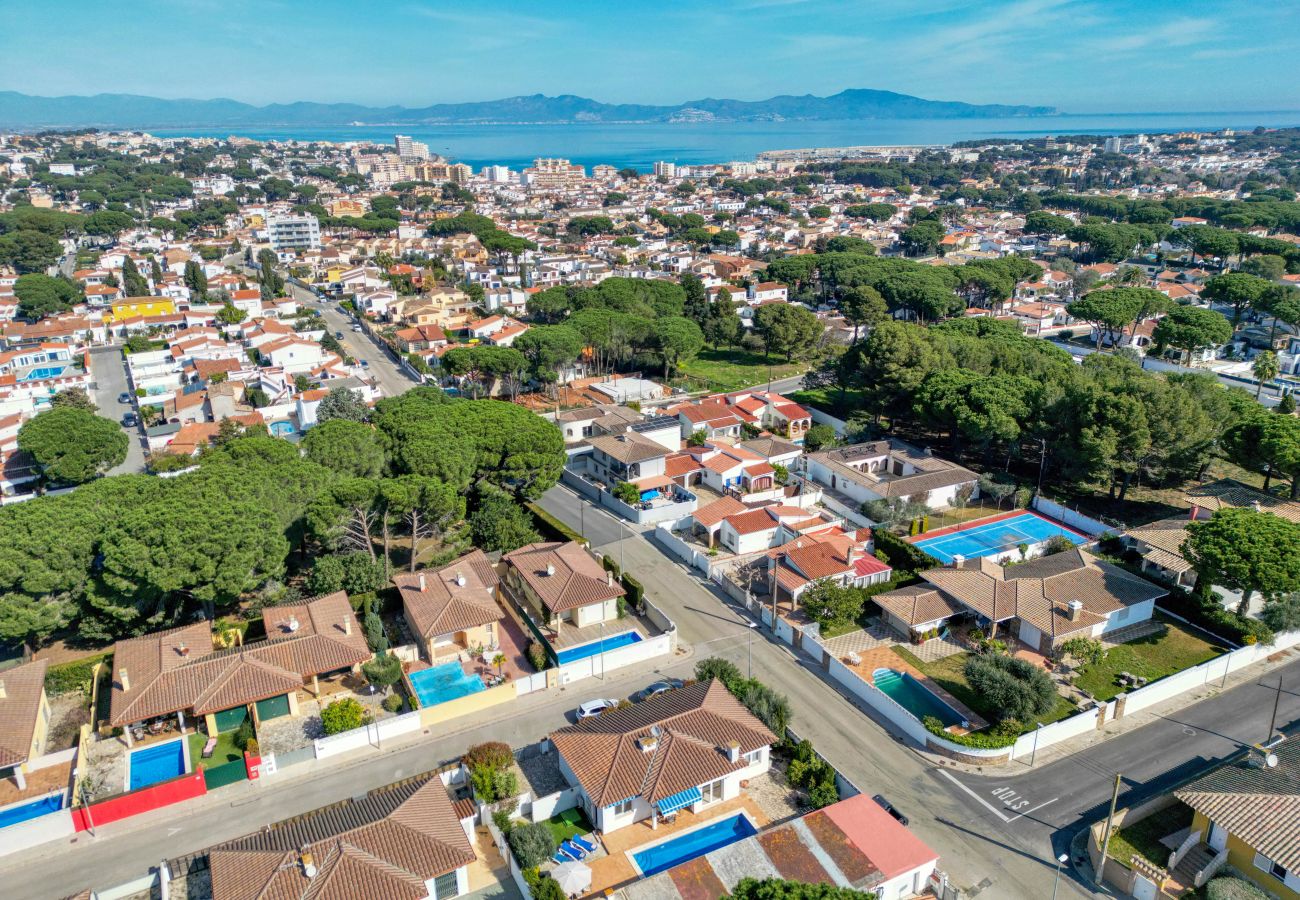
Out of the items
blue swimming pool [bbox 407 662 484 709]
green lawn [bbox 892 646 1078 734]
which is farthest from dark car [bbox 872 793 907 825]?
blue swimming pool [bbox 407 662 484 709]

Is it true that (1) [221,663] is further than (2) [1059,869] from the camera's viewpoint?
Yes

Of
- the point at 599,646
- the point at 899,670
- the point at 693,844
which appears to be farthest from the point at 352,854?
the point at 899,670

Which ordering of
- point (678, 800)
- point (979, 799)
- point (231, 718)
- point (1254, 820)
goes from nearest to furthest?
point (1254, 820) → point (678, 800) → point (979, 799) → point (231, 718)

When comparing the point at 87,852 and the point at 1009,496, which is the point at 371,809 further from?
the point at 1009,496

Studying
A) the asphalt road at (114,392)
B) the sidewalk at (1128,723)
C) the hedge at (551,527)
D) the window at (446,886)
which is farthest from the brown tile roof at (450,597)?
the asphalt road at (114,392)

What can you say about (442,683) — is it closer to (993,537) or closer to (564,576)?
(564,576)

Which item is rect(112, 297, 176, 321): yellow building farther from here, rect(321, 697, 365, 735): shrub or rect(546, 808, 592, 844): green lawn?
rect(546, 808, 592, 844): green lawn
